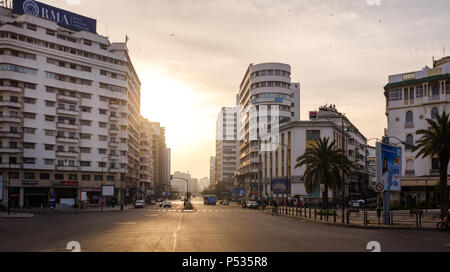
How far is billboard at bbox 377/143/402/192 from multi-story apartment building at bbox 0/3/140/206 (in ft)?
214

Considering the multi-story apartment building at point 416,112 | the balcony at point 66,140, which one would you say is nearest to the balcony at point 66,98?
the balcony at point 66,140

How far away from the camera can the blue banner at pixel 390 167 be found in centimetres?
3503

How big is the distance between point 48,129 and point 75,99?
8.35 meters

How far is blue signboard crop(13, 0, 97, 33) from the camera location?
85062 millimetres

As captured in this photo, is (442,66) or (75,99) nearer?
(442,66)

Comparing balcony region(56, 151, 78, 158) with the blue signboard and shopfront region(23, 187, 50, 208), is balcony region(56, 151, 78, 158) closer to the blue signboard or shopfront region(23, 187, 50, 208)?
shopfront region(23, 187, 50, 208)

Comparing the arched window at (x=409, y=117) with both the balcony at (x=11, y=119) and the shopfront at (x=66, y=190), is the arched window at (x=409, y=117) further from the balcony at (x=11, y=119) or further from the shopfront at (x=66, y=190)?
the balcony at (x=11, y=119)

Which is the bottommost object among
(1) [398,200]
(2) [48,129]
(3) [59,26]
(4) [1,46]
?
(1) [398,200]

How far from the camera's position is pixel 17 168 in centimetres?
8056

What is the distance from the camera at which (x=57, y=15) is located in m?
89.8

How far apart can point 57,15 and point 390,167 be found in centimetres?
7672

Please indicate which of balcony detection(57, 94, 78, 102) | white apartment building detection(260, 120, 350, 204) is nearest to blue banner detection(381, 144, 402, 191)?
white apartment building detection(260, 120, 350, 204)
